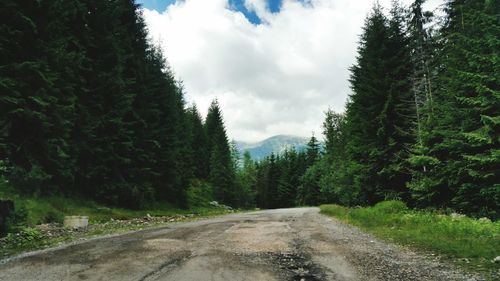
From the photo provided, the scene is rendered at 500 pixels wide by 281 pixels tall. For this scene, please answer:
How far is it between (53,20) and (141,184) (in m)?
14.0

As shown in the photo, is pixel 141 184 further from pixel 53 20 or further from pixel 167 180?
pixel 53 20

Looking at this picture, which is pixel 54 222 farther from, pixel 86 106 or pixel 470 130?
pixel 470 130

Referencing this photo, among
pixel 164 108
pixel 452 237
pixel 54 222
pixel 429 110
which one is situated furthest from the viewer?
pixel 164 108

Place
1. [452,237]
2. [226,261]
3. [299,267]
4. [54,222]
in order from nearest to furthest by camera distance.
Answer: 1. [299,267]
2. [226,261]
3. [452,237]
4. [54,222]

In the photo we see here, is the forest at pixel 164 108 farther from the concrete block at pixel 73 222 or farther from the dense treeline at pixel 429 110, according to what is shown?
the concrete block at pixel 73 222

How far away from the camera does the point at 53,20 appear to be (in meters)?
20.1

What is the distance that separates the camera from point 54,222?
1836 centimetres

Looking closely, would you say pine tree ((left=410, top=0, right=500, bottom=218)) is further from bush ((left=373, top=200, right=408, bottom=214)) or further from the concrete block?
the concrete block

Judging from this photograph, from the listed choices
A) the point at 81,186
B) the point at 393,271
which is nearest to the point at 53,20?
the point at 81,186

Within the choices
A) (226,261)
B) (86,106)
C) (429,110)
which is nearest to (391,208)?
(429,110)

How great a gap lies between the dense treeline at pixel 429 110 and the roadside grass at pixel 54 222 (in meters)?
15.7

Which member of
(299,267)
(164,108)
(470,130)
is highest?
(164,108)

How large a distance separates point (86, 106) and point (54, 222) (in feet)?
29.6

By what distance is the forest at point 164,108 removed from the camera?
17656 mm
